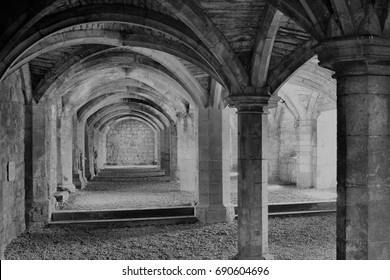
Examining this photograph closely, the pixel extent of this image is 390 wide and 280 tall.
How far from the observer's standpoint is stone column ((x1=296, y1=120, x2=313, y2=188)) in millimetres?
15242

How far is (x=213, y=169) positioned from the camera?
9.95 m

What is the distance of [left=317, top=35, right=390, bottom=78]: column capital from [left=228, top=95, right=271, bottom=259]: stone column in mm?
2841

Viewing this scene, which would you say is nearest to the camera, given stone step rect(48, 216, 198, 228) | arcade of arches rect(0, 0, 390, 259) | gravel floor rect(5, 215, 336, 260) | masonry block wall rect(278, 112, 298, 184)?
arcade of arches rect(0, 0, 390, 259)

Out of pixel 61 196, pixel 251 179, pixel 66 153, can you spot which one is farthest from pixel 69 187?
pixel 251 179

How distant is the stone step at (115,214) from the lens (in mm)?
9734

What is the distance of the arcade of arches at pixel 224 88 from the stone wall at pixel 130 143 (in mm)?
15869

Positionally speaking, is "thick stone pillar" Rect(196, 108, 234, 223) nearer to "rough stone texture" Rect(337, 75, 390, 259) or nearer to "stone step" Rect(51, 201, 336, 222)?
"stone step" Rect(51, 201, 336, 222)

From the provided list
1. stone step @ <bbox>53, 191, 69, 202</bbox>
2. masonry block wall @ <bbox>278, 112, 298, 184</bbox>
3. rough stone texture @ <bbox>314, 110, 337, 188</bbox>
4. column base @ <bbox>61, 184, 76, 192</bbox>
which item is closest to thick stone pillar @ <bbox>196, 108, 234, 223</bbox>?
stone step @ <bbox>53, 191, 69, 202</bbox>

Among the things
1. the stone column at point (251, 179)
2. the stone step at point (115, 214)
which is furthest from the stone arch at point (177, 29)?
the stone step at point (115, 214)

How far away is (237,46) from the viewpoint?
20.7 ft

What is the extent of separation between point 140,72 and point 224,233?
5.49 m

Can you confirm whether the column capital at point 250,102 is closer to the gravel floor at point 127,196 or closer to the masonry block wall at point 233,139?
the gravel floor at point 127,196
